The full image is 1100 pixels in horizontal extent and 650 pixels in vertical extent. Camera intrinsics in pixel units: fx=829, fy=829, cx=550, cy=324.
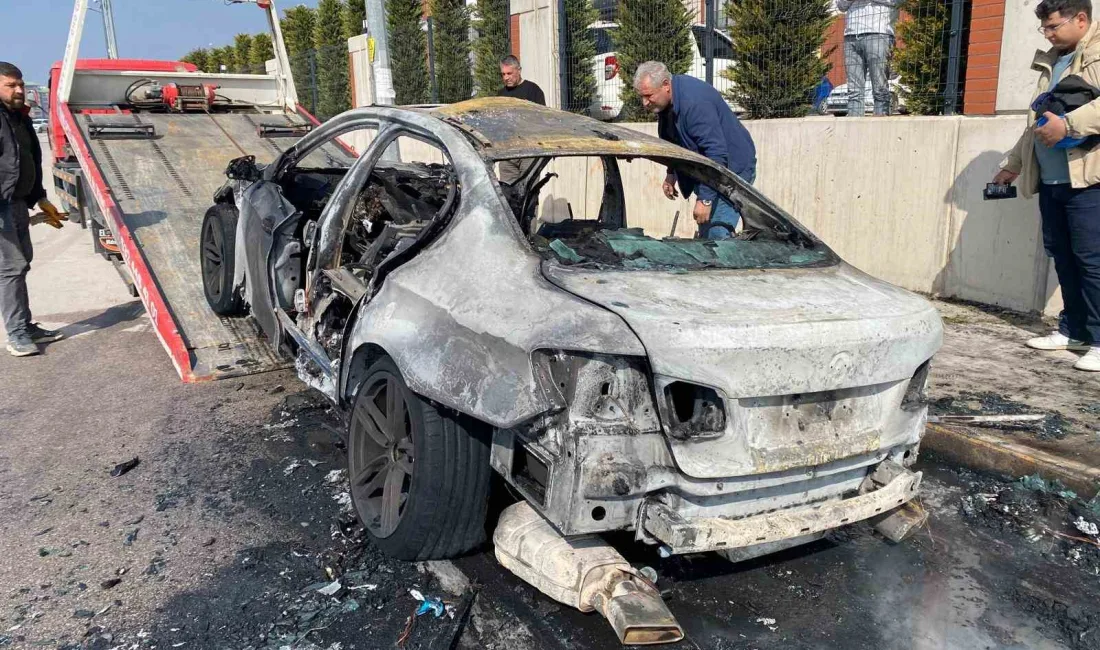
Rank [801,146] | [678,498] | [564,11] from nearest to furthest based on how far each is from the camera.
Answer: [678,498] < [801,146] < [564,11]

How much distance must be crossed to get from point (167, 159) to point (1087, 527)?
7679mm

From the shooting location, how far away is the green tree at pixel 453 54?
15.3m

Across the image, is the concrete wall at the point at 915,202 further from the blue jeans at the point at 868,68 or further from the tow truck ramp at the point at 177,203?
the tow truck ramp at the point at 177,203

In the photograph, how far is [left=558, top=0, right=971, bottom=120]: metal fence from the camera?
23.3ft

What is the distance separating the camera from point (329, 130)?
4.48 meters

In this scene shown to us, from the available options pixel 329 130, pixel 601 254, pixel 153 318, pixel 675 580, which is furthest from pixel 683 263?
pixel 153 318

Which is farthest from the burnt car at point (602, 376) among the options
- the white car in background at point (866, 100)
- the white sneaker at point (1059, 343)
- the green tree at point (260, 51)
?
the green tree at point (260, 51)

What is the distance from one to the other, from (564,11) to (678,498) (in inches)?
402

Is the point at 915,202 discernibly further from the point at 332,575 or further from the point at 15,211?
the point at 15,211

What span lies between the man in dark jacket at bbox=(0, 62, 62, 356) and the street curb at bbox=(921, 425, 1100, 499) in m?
6.00

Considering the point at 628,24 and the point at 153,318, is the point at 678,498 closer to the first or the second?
the point at 153,318

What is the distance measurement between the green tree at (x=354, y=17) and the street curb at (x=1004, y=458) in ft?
64.3

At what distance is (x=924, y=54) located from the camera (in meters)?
7.18

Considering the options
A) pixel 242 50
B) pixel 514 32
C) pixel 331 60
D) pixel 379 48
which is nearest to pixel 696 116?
pixel 379 48
